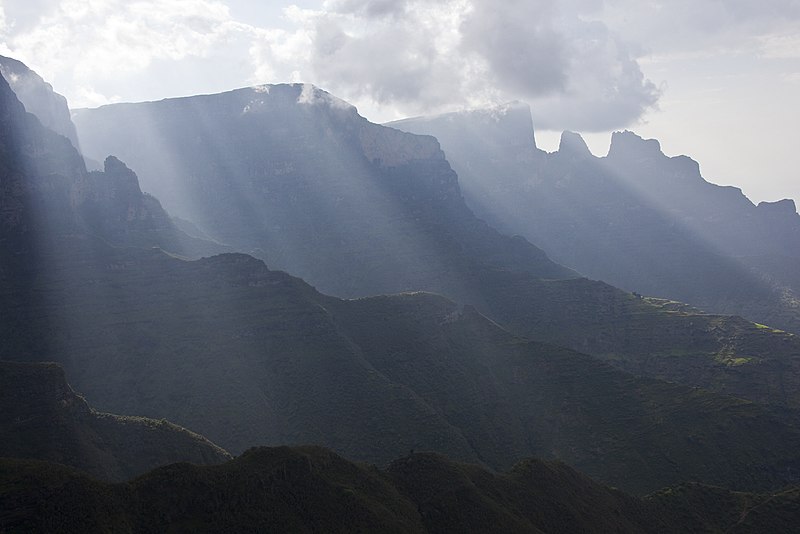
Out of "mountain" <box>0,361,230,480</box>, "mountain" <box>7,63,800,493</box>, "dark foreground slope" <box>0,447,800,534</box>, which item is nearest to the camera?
"dark foreground slope" <box>0,447,800,534</box>

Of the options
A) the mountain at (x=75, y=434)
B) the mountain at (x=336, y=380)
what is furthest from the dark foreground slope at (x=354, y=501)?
the mountain at (x=336, y=380)

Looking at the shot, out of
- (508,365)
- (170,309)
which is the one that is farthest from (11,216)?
(508,365)

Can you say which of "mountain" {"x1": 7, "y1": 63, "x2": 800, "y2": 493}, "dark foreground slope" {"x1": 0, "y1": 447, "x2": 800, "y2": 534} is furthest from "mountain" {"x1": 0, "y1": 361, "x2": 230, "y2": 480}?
"dark foreground slope" {"x1": 0, "y1": 447, "x2": 800, "y2": 534}

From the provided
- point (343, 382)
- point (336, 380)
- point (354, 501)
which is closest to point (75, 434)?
point (354, 501)

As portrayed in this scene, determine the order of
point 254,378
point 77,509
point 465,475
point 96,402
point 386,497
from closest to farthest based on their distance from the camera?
point 77,509 → point 386,497 → point 465,475 → point 96,402 → point 254,378

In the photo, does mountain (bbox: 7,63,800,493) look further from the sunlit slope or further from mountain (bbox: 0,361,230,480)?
mountain (bbox: 0,361,230,480)

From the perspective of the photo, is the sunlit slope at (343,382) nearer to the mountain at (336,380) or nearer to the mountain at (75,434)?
the mountain at (336,380)

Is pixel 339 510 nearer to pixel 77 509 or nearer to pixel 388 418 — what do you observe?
pixel 77 509
